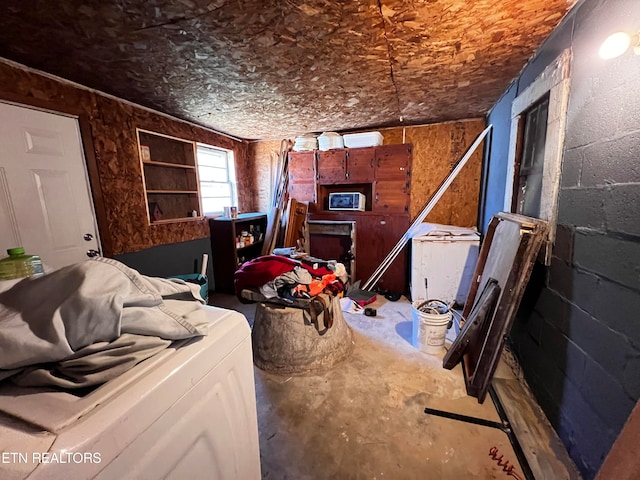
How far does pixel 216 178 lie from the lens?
372cm

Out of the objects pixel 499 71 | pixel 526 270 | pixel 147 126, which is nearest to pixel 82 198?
pixel 147 126

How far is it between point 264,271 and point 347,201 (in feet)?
6.23

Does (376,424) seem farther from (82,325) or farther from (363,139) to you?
(363,139)

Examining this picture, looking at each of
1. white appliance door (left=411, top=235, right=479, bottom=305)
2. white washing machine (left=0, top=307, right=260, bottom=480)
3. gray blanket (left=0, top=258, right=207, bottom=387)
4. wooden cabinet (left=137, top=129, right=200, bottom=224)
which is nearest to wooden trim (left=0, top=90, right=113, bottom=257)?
wooden cabinet (left=137, top=129, right=200, bottom=224)

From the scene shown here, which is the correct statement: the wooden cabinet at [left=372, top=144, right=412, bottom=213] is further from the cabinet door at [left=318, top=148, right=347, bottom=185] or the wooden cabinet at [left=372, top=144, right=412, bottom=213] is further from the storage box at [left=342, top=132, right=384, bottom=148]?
the cabinet door at [left=318, top=148, right=347, bottom=185]

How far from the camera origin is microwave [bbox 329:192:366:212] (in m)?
3.40

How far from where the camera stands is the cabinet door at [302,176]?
11.5 ft

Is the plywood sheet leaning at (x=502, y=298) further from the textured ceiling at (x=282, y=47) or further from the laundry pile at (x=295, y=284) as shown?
the textured ceiling at (x=282, y=47)

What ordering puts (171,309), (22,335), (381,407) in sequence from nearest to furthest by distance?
(22,335), (171,309), (381,407)

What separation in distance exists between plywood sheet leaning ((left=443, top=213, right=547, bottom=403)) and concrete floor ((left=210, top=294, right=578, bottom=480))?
131 mm

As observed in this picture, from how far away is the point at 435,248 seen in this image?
2.81 meters

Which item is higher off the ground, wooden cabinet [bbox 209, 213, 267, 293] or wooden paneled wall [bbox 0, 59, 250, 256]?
wooden paneled wall [bbox 0, 59, 250, 256]

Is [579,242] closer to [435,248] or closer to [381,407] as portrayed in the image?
[381,407]

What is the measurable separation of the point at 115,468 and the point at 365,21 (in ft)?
6.27
